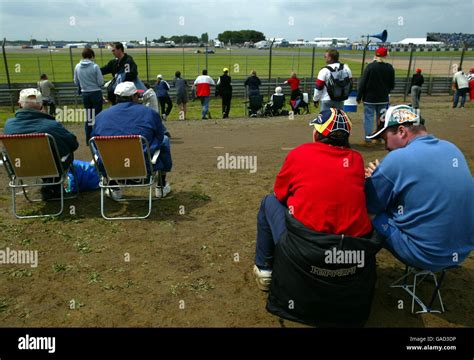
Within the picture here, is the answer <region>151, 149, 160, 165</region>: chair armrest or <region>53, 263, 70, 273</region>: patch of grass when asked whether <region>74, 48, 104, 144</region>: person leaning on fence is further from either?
<region>53, 263, 70, 273</region>: patch of grass

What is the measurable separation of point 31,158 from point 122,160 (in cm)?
99

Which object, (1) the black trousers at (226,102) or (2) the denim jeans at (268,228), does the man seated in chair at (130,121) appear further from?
(1) the black trousers at (226,102)

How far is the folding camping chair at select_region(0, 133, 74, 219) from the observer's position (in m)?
4.41

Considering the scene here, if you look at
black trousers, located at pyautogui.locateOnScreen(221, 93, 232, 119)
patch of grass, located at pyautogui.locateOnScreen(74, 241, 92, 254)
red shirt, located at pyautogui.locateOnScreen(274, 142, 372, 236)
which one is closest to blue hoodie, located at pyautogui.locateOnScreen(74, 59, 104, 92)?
patch of grass, located at pyautogui.locateOnScreen(74, 241, 92, 254)

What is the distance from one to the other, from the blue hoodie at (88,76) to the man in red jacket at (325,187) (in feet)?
20.7

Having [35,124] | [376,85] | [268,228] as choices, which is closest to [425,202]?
[268,228]

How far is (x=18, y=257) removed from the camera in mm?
3910

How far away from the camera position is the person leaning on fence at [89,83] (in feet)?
26.6

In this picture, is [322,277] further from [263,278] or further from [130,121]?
[130,121]

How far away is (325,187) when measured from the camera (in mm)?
2662

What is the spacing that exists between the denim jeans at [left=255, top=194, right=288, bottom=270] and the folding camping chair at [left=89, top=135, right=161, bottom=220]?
184cm

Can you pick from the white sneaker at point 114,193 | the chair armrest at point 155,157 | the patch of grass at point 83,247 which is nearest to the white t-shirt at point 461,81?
the chair armrest at point 155,157
